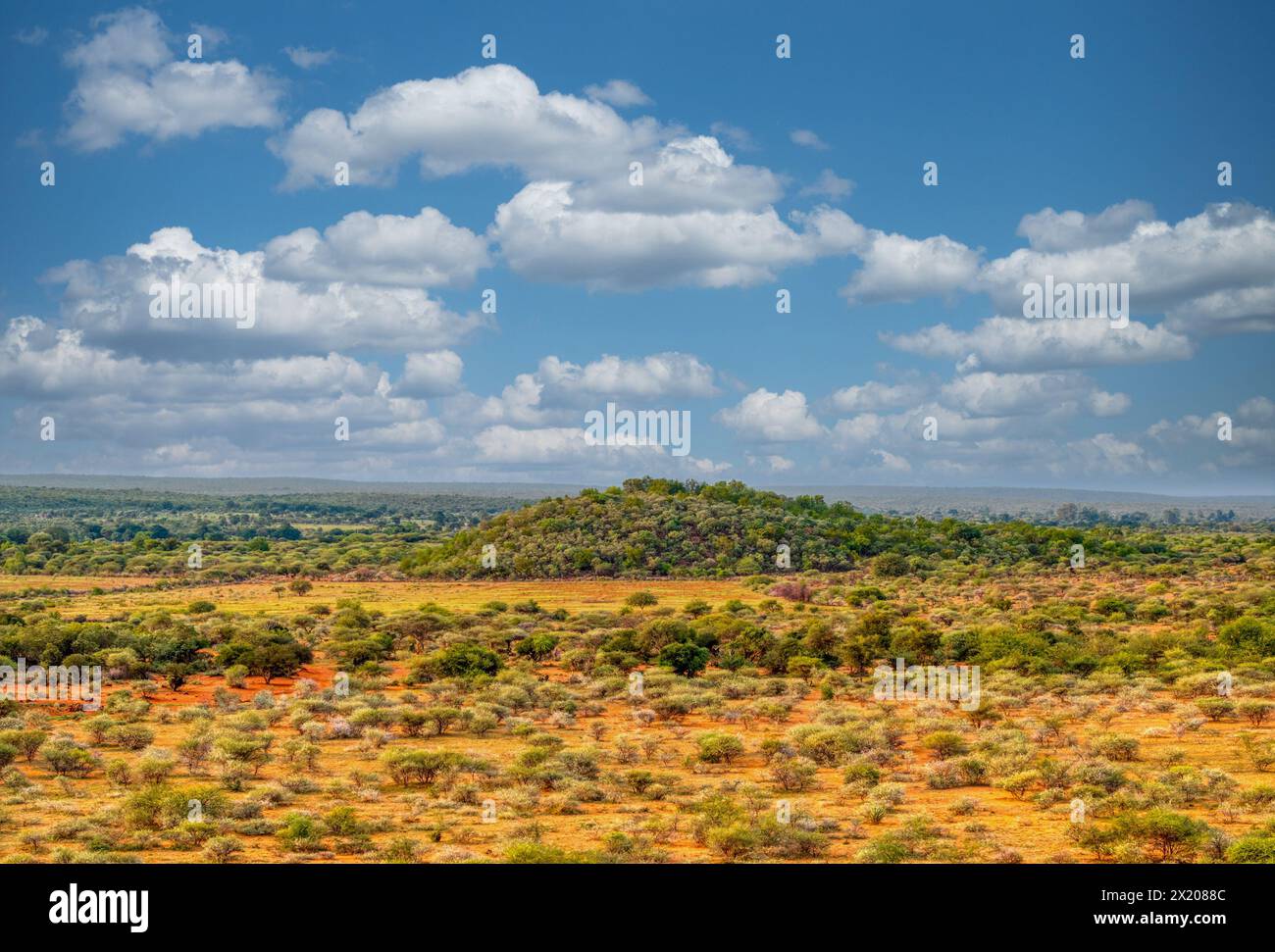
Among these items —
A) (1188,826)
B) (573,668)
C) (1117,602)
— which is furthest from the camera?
(1117,602)

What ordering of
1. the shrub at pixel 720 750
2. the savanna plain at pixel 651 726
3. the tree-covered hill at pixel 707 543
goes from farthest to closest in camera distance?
the tree-covered hill at pixel 707 543
the shrub at pixel 720 750
the savanna plain at pixel 651 726

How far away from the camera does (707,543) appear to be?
338 feet

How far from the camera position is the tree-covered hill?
96125mm

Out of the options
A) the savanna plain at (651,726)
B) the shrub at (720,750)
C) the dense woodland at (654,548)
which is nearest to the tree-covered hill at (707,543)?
the dense woodland at (654,548)

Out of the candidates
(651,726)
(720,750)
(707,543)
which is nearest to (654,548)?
(707,543)

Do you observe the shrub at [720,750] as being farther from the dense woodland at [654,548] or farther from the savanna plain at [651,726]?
the dense woodland at [654,548]

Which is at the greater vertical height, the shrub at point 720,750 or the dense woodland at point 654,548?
the dense woodland at point 654,548

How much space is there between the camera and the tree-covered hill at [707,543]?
315 ft

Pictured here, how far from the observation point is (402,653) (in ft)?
173

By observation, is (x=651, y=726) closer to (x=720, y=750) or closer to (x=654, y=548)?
(x=720, y=750)
